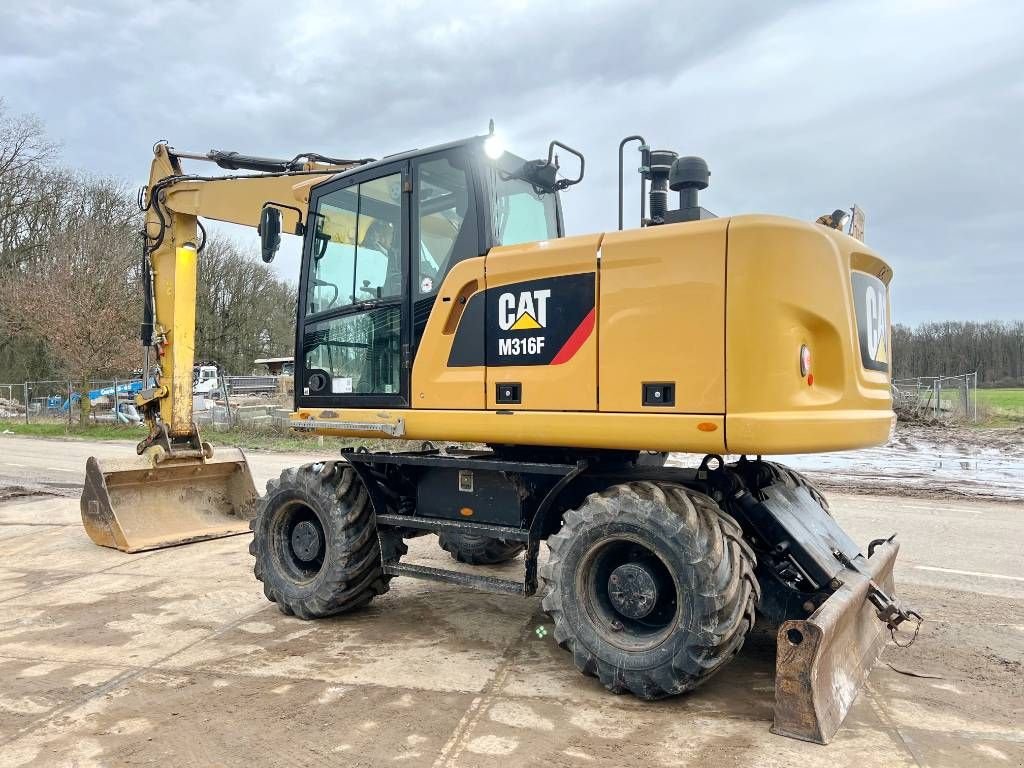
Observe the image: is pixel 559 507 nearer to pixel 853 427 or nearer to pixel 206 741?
pixel 853 427

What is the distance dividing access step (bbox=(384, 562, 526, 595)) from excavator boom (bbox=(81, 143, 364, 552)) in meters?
3.22

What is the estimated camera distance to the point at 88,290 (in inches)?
928

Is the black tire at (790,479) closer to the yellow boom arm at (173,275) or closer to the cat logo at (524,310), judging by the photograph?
the cat logo at (524,310)

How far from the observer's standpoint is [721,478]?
4.24 meters

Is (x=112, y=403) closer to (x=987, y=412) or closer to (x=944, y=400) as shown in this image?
(x=944, y=400)

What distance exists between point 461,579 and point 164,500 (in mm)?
4355

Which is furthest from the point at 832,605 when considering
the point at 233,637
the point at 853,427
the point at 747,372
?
the point at 233,637

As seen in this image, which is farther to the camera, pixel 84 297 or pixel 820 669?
pixel 84 297

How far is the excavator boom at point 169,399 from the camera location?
7.07 m

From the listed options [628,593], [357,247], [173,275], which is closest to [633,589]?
[628,593]

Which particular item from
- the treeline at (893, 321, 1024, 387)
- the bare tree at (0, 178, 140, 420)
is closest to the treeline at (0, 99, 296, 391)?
the bare tree at (0, 178, 140, 420)

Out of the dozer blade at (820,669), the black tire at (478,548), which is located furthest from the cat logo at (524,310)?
the black tire at (478,548)

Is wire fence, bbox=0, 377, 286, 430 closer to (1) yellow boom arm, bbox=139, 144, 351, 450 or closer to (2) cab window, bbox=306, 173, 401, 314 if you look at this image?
(1) yellow boom arm, bbox=139, 144, 351, 450

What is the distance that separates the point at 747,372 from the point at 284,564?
347cm
